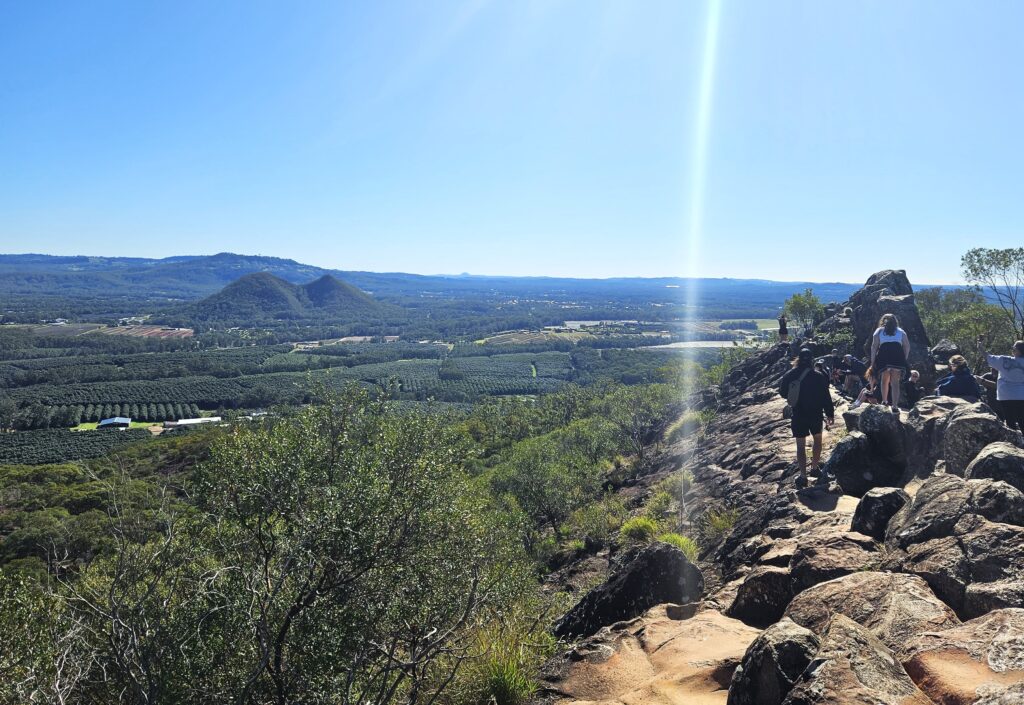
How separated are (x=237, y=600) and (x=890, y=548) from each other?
33.6ft

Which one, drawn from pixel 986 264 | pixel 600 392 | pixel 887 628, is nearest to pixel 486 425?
pixel 600 392

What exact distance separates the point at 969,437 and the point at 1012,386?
210 centimetres

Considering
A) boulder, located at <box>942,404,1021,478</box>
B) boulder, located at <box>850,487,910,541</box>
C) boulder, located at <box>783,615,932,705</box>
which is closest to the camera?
boulder, located at <box>783,615,932,705</box>

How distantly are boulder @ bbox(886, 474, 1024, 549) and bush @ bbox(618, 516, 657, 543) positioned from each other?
35.6ft

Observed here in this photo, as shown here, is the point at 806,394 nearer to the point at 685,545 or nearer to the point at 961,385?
the point at 685,545

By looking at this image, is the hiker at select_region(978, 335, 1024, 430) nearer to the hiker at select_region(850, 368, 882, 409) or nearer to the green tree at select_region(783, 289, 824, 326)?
the hiker at select_region(850, 368, 882, 409)

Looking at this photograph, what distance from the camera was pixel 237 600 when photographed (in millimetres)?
8445

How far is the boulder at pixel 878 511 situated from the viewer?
9891mm

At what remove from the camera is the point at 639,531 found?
67.4 ft

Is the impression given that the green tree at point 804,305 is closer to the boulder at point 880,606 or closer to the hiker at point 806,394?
the hiker at point 806,394

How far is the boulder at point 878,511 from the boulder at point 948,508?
495 millimetres

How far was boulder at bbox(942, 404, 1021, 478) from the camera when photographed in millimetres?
11094

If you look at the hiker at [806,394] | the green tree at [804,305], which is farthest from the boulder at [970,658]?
the green tree at [804,305]

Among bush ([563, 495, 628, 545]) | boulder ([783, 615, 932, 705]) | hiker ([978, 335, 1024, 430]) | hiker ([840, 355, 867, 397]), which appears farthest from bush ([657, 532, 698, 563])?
hiker ([840, 355, 867, 397])
